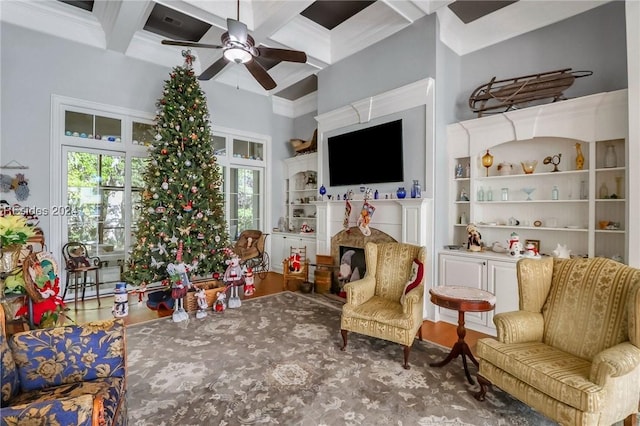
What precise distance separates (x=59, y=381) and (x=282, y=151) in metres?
5.75

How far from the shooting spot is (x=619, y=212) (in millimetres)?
3104

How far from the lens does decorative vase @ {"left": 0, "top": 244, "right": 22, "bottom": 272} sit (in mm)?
1997

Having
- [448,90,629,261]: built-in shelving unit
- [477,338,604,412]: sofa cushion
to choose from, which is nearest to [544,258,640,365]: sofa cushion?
[477,338,604,412]: sofa cushion

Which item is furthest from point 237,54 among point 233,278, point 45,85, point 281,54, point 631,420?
point 631,420

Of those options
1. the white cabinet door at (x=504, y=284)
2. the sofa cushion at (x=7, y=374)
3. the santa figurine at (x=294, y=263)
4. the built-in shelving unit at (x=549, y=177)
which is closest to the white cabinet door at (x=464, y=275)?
the white cabinet door at (x=504, y=284)

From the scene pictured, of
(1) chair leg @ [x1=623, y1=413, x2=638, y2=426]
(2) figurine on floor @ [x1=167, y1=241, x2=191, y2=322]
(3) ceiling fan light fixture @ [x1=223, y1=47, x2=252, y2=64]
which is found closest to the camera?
(1) chair leg @ [x1=623, y1=413, x2=638, y2=426]

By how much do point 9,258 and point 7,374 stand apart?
39.1 inches

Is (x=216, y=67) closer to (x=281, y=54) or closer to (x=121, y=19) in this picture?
(x=281, y=54)

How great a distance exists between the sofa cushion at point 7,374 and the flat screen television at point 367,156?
3.88 m

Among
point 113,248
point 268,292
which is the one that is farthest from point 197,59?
point 268,292

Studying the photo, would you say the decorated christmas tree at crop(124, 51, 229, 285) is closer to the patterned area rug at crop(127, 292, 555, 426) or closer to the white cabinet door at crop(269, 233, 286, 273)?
the patterned area rug at crop(127, 292, 555, 426)

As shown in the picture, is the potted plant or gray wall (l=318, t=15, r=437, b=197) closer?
the potted plant

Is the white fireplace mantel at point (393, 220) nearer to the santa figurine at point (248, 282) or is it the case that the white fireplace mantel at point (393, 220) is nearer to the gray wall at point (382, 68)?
the santa figurine at point (248, 282)

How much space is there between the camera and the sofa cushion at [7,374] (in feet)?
4.48
